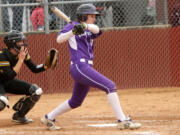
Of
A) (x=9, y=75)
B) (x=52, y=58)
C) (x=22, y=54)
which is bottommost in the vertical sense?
(x=9, y=75)

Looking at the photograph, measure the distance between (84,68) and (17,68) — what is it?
41.7 inches

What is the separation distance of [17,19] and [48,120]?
469 cm

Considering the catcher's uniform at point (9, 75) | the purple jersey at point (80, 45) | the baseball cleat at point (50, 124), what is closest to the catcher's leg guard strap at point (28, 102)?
the catcher's uniform at point (9, 75)

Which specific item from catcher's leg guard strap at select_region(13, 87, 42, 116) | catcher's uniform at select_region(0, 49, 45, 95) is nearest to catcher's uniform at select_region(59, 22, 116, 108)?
catcher's leg guard strap at select_region(13, 87, 42, 116)

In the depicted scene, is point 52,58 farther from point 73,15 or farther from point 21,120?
point 73,15

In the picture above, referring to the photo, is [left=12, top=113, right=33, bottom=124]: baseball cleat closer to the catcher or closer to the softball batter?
the catcher

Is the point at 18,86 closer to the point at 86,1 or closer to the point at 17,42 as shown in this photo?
the point at 17,42

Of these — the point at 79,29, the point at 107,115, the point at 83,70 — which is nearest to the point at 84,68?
the point at 83,70

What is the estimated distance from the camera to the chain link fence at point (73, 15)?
401 inches

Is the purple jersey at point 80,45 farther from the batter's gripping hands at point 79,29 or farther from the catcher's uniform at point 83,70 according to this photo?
the batter's gripping hands at point 79,29

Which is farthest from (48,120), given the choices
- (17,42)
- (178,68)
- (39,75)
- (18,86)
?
(178,68)

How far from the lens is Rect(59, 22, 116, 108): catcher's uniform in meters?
5.64

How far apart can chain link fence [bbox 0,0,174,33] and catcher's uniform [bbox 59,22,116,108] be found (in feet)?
13.8

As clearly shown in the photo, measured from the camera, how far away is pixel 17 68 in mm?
6191
